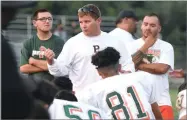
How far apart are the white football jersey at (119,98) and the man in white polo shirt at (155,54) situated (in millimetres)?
2129

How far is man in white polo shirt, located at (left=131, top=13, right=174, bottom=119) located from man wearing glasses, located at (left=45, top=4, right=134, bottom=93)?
605 millimetres

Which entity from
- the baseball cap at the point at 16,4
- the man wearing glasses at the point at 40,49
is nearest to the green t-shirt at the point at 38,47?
the man wearing glasses at the point at 40,49

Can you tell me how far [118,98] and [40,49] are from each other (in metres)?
2.88

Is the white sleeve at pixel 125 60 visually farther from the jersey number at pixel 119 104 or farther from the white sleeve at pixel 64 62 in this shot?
the jersey number at pixel 119 104

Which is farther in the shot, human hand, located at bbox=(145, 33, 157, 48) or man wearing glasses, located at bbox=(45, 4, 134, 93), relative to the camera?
human hand, located at bbox=(145, 33, 157, 48)

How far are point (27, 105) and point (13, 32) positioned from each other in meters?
20.7

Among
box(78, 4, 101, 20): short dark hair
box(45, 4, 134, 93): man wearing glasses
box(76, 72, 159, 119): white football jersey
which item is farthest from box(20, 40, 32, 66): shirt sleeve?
box(76, 72, 159, 119): white football jersey

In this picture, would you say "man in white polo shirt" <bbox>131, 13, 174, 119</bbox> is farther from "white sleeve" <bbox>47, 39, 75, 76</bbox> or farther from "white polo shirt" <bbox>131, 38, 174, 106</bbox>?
"white sleeve" <bbox>47, 39, 75, 76</bbox>

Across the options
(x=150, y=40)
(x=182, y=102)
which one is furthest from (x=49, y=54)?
(x=150, y=40)

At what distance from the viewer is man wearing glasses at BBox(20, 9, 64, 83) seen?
9.68 meters

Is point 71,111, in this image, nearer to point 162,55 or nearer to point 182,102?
point 182,102

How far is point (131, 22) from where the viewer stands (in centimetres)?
1143

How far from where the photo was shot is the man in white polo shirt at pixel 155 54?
31.0 ft

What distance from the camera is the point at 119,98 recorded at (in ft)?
23.4
